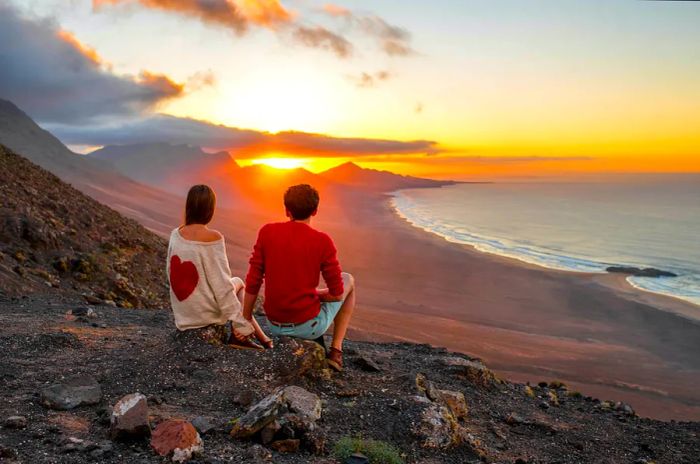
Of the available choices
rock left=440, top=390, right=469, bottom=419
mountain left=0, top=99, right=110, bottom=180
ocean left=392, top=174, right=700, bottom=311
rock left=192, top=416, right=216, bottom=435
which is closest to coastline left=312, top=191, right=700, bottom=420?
ocean left=392, top=174, right=700, bottom=311

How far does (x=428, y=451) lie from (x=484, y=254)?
3039 centimetres

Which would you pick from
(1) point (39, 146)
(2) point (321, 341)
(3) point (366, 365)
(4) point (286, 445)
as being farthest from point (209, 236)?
(1) point (39, 146)

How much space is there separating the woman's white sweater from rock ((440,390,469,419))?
2.33 m

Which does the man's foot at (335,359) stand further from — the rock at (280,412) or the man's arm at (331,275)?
the rock at (280,412)

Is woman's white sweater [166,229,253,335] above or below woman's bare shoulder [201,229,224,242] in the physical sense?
below

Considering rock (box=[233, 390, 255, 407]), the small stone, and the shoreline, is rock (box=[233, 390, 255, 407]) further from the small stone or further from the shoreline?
the shoreline

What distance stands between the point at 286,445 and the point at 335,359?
183cm

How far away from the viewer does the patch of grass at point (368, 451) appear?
187 inches

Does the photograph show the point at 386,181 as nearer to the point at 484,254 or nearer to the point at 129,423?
the point at 484,254

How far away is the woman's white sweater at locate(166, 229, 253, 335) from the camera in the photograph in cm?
582

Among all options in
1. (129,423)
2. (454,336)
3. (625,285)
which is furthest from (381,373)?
(625,285)

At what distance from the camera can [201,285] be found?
5.93 metres

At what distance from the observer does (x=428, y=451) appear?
524 cm

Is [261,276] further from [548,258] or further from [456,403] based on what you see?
[548,258]
